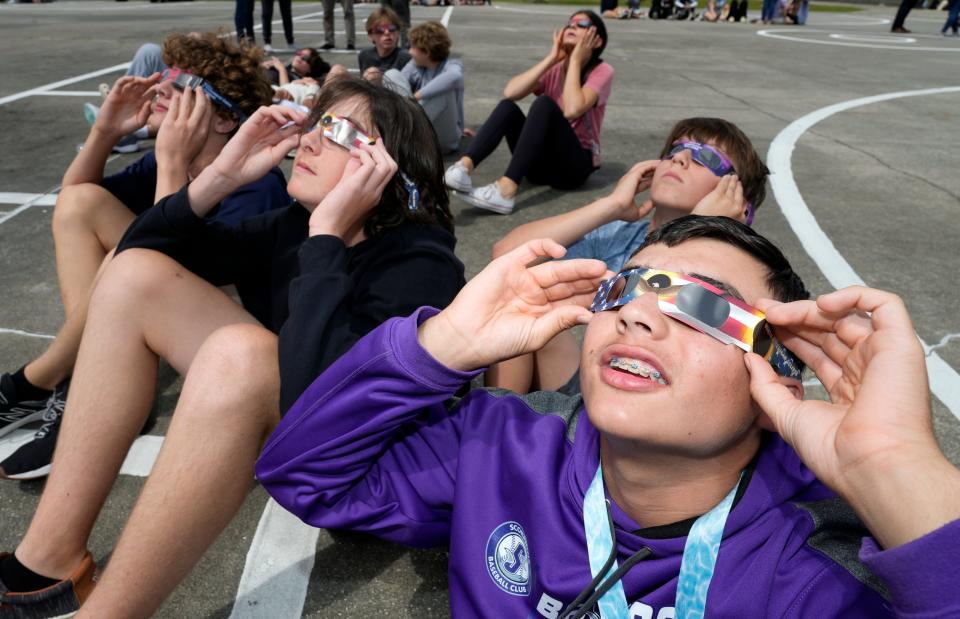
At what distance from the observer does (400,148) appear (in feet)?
9.23

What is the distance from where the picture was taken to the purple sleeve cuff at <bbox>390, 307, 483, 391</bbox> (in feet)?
5.65

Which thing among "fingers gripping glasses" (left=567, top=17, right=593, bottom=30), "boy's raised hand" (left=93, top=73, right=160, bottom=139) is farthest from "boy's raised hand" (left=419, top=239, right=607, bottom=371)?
"fingers gripping glasses" (left=567, top=17, right=593, bottom=30)

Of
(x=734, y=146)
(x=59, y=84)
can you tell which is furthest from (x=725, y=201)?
(x=59, y=84)

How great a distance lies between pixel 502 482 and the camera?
1.84m

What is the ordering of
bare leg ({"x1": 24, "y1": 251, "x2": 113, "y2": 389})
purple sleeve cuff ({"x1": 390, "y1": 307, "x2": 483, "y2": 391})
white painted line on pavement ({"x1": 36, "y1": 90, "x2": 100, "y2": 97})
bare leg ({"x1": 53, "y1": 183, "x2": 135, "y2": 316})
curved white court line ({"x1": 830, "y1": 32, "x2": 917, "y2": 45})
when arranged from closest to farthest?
purple sleeve cuff ({"x1": 390, "y1": 307, "x2": 483, "y2": 391}), bare leg ({"x1": 24, "y1": 251, "x2": 113, "y2": 389}), bare leg ({"x1": 53, "y1": 183, "x2": 135, "y2": 316}), white painted line on pavement ({"x1": 36, "y1": 90, "x2": 100, "y2": 97}), curved white court line ({"x1": 830, "y1": 32, "x2": 917, "y2": 45})

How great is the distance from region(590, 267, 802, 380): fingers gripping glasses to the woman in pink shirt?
3.66 m

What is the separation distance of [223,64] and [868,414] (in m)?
3.38

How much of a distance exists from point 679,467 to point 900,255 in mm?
3971

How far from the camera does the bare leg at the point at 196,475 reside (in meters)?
1.89

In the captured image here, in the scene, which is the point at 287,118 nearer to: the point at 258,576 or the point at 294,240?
the point at 294,240

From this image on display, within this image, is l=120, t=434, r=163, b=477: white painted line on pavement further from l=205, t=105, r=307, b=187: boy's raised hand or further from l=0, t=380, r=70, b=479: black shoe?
l=205, t=105, r=307, b=187: boy's raised hand

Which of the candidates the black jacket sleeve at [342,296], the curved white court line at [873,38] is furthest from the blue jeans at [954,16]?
the black jacket sleeve at [342,296]

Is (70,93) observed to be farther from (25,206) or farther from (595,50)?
(595,50)

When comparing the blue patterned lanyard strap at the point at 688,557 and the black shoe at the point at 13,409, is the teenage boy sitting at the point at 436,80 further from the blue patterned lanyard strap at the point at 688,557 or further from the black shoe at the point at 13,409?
the blue patterned lanyard strap at the point at 688,557
